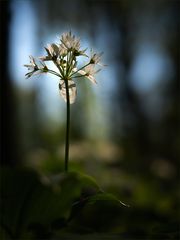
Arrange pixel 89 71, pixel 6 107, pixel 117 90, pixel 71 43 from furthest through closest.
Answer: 1. pixel 117 90
2. pixel 6 107
3. pixel 89 71
4. pixel 71 43

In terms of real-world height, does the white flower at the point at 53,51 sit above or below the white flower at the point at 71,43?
below

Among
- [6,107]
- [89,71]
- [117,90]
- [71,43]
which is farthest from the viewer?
[117,90]

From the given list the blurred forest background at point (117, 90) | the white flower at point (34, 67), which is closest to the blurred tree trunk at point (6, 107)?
the blurred forest background at point (117, 90)

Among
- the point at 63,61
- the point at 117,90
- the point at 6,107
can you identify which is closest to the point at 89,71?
the point at 63,61

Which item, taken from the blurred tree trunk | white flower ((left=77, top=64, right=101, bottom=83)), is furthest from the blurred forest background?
white flower ((left=77, top=64, right=101, bottom=83))

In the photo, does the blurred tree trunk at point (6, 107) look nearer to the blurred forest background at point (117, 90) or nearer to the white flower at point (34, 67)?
the blurred forest background at point (117, 90)

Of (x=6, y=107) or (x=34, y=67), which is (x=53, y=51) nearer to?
(x=34, y=67)

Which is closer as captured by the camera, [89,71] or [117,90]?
[89,71]

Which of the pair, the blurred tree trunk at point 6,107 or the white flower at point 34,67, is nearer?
the white flower at point 34,67
